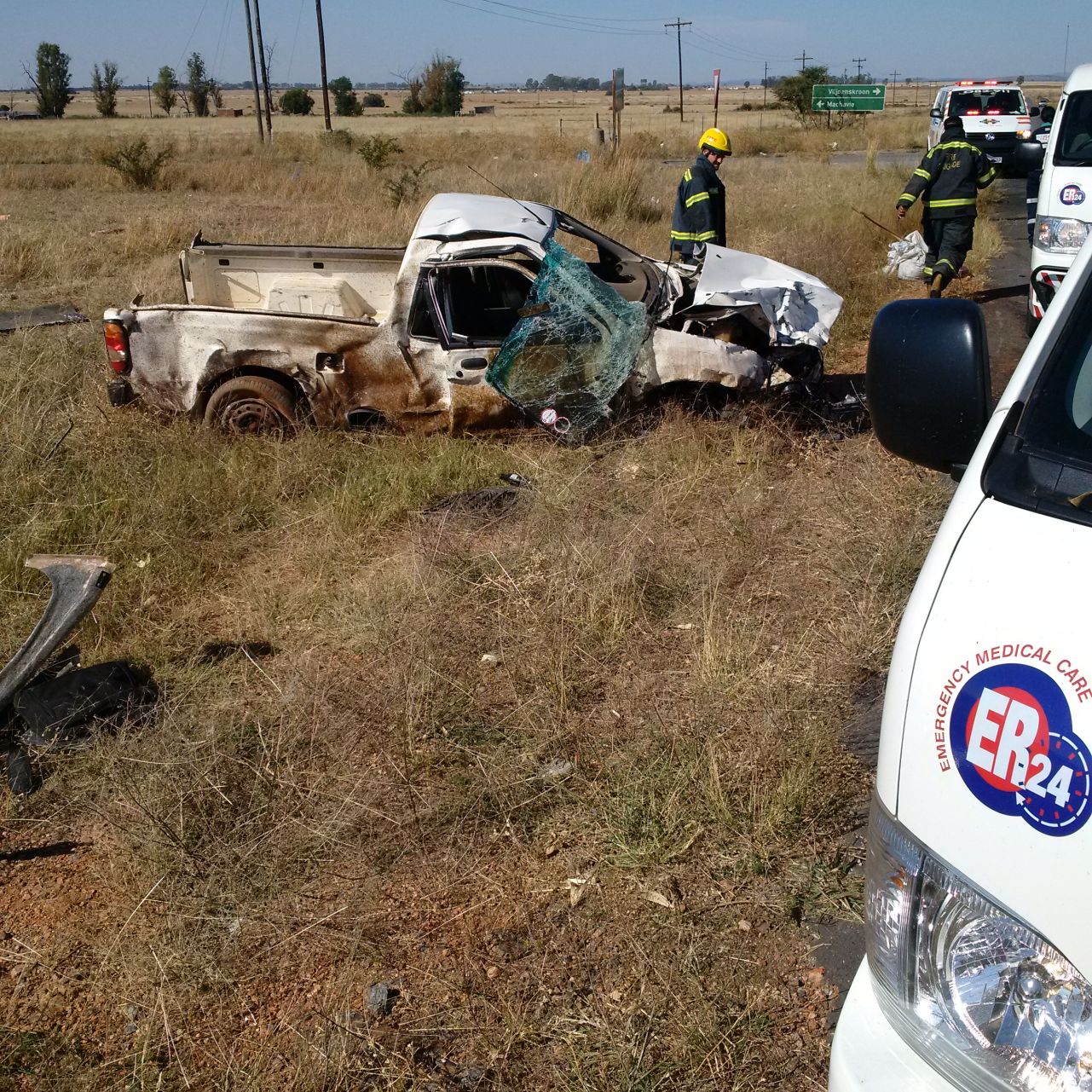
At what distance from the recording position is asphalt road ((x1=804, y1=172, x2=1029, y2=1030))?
2.85 metres

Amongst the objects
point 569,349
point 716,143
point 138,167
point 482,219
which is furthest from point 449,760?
point 138,167

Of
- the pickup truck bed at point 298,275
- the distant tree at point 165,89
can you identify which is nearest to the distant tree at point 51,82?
the distant tree at point 165,89

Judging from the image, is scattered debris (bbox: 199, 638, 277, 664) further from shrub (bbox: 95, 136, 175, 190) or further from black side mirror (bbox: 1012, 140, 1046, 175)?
shrub (bbox: 95, 136, 175, 190)

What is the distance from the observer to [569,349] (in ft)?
21.7

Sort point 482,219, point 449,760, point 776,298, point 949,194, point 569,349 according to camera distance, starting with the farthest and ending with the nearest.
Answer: point 949,194 → point 776,298 → point 482,219 → point 569,349 → point 449,760

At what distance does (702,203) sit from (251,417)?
423 centimetres

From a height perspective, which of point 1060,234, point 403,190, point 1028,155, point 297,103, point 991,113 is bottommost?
point 1060,234

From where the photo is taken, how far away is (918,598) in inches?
60.1

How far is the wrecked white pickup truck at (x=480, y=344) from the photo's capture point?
6.66m

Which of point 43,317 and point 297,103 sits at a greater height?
point 297,103

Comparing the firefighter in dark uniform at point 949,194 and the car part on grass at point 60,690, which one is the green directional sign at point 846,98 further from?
the car part on grass at point 60,690

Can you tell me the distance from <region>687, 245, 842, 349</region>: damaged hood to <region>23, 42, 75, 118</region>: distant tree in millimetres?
70999

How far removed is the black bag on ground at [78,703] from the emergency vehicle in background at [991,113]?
2221 centimetres

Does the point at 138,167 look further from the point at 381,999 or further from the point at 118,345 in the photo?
the point at 381,999
